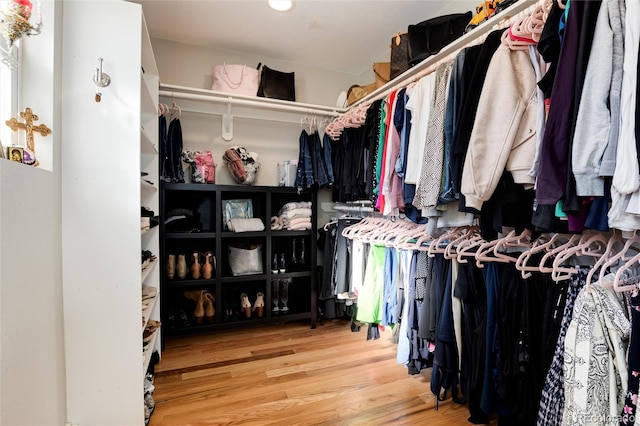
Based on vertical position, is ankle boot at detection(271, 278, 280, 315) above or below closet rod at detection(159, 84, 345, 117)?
below

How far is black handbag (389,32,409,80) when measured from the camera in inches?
79.5

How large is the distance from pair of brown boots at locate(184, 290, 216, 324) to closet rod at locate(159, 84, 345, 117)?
5.17ft

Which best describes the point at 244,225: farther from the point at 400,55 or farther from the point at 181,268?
the point at 400,55

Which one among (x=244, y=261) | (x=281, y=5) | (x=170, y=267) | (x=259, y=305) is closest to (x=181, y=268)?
(x=170, y=267)

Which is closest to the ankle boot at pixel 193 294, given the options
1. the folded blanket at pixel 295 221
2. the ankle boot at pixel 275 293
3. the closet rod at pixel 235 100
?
the ankle boot at pixel 275 293

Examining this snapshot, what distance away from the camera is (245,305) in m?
2.61

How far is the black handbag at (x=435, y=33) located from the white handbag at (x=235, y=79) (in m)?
1.39

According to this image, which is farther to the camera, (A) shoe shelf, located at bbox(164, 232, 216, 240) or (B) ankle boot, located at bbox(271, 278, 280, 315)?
(B) ankle boot, located at bbox(271, 278, 280, 315)

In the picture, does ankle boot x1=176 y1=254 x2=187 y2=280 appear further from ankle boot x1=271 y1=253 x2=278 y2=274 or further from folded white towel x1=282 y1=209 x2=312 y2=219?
folded white towel x1=282 y1=209 x2=312 y2=219

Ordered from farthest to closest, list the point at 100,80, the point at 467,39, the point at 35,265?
the point at 467,39, the point at 100,80, the point at 35,265

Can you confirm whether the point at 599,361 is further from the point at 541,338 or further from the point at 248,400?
the point at 248,400

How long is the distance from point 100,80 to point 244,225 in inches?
56.6

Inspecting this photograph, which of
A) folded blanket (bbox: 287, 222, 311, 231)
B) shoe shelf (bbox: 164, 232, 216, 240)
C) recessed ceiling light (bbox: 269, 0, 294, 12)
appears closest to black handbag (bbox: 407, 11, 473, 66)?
recessed ceiling light (bbox: 269, 0, 294, 12)

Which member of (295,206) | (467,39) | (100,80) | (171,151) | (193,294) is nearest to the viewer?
(100,80)
